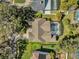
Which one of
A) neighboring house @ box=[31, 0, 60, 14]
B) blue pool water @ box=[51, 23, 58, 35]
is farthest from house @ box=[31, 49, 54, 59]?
neighboring house @ box=[31, 0, 60, 14]

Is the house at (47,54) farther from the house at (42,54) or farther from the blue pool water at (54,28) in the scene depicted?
the blue pool water at (54,28)

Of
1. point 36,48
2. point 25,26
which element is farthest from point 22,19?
point 36,48

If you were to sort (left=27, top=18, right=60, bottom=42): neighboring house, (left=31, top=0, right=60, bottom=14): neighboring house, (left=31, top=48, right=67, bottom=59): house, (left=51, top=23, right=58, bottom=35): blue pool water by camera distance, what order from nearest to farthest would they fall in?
(left=31, top=48, right=67, bottom=59): house, (left=27, top=18, right=60, bottom=42): neighboring house, (left=51, top=23, right=58, bottom=35): blue pool water, (left=31, top=0, right=60, bottom=14): neighboring house

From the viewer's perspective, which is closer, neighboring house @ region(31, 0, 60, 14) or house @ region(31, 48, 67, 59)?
house @ region(31, 48, 67, 59)

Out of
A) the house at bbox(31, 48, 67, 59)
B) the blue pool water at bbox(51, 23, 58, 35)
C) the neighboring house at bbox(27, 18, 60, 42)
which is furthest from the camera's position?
the blue pool water at bbox(51, 23, 58, 35)

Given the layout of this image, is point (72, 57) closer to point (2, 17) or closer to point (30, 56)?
point (30, 56)

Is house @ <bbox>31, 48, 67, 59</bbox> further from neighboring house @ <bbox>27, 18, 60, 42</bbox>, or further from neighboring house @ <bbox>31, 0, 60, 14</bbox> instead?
neighboring house @ <bbox>31, 0, 60, 14</bbox>
